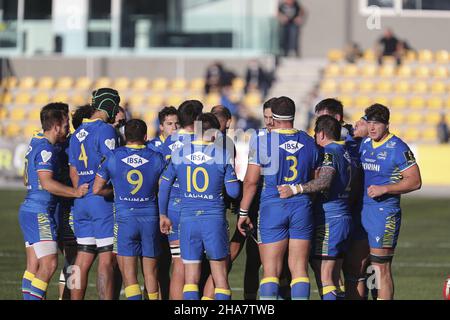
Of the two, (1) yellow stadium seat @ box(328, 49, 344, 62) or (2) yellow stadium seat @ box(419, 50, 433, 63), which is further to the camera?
(1) yellow stadium seat @ box(328, 49, 344, 62)

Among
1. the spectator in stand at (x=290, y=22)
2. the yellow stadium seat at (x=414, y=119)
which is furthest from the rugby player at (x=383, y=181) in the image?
the spectator in stand at (x=290, y=22)

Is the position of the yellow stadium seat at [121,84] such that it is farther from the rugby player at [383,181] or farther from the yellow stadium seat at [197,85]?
the rugby player at [383,181]

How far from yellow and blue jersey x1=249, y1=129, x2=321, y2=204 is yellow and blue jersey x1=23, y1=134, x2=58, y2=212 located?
2.20m

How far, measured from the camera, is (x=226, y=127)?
40.7 feet

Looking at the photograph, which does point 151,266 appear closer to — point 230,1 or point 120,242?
point 120,242

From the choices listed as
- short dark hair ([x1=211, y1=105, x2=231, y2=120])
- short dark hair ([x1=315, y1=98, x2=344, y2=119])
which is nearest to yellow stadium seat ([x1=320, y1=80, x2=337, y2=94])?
short dark hair ([x1=315, y1=98, x2=344, y2=119])

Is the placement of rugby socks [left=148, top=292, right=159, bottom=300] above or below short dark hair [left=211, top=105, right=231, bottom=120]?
below

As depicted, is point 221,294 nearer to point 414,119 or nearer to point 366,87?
point 414,119

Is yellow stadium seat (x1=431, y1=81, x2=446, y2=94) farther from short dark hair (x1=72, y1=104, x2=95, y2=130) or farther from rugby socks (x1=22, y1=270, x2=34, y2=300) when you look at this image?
rugby socks (x1=22, y1=270, x2=34, y2=300)

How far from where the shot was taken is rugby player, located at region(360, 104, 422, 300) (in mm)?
12219

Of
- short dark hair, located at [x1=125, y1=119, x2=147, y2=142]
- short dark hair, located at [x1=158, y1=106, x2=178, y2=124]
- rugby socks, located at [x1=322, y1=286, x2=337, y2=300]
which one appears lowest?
rugby socks, located at [x1=322, y1=286, x2=337, y2=300]

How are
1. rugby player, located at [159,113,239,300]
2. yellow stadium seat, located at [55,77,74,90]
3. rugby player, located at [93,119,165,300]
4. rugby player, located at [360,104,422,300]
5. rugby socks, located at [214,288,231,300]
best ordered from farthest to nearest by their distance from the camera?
1. yellow stadium seat, located at [55,77,74,90]
2. rugby player, located at [360,104,422,300]
3. rugby player, located at [93,119,165,300]
4. rugby player, located at [159,113,239,300]
5. rugby socks, located at [214,288,231,300]

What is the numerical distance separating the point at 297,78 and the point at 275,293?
2468 centimetres
